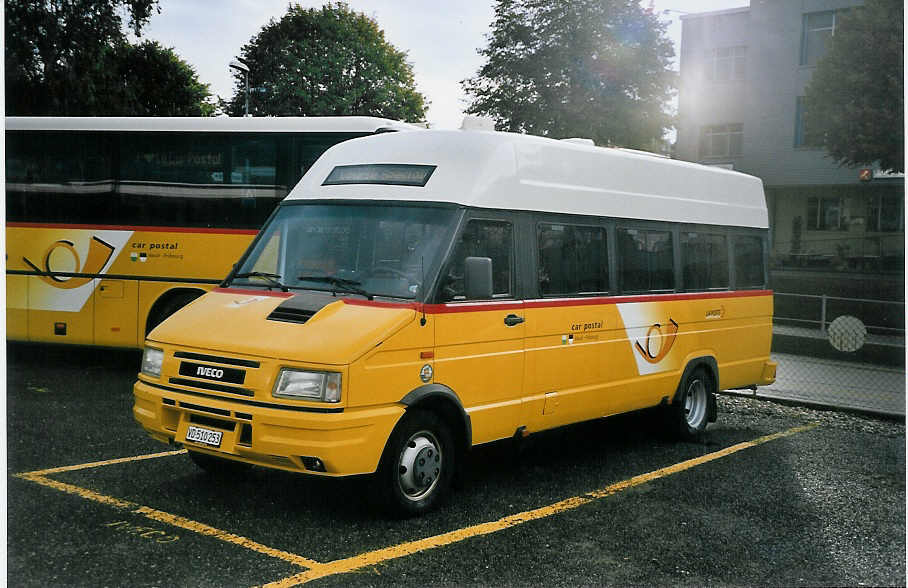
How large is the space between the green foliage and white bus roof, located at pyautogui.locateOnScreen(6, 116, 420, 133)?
184 millimetres

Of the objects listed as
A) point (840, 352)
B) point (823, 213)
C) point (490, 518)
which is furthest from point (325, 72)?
point (823, 213)

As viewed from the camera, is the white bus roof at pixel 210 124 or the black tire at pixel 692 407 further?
the white bus roof at pixel 210 124

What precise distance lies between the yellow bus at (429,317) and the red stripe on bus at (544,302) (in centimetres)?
2

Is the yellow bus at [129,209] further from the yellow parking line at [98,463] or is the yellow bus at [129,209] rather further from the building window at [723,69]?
the building window at [723,69]

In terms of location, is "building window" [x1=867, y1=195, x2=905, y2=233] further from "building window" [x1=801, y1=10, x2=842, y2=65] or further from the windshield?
the windshield

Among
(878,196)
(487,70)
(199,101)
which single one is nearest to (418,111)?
(487,70)

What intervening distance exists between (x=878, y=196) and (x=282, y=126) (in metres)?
21.0

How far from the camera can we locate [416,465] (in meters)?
6.35

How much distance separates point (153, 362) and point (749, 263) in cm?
687

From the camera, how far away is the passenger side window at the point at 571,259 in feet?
24.9

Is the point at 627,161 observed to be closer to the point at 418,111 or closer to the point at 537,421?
the point at 537,421

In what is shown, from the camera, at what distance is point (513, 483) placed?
7527 mm

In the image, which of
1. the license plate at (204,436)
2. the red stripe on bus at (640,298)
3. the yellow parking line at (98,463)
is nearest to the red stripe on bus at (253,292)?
the license plate at (204,436)

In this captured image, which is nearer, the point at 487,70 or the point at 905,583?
the point at 905,583
